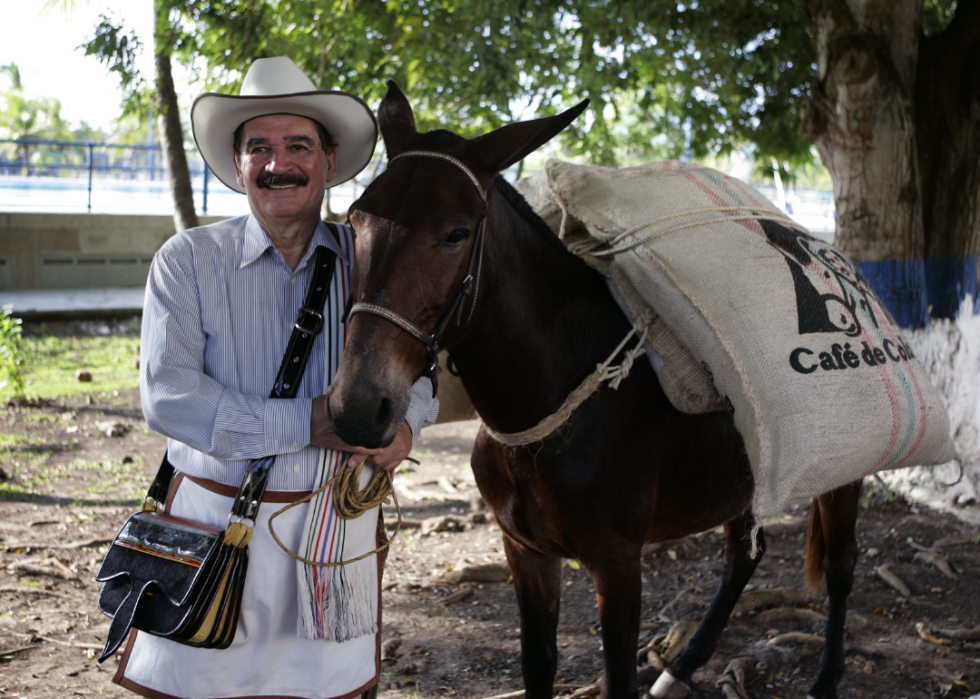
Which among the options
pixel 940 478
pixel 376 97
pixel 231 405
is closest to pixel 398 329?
pixel 231 405

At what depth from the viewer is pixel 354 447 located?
1964 millimetres

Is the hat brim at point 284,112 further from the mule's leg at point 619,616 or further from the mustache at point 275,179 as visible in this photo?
the mule's leg at point 619,616

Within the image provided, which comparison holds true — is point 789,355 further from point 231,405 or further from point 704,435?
point 231,405

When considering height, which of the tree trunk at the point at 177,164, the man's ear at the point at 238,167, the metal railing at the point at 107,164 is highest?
the metal railing at the point at 107,164

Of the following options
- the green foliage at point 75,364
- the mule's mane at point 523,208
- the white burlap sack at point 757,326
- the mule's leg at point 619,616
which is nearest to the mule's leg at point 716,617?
the white burlap sack at point 757,326

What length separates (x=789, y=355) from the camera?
2451 millimetres

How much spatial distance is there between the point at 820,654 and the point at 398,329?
3.06 metres

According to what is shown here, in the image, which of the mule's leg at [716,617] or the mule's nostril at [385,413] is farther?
the mule's leg at [716,617]

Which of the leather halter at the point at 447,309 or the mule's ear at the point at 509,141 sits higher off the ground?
the mule's ear at the point at 509,141

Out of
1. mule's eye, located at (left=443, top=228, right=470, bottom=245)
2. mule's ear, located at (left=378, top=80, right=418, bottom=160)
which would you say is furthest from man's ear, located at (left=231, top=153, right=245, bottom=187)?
mule's eye, located at (left=443, top=228, right=470, bottom=245)

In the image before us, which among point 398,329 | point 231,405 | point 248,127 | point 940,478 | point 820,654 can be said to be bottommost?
point 820,654

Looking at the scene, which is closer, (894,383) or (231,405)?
(231,405)

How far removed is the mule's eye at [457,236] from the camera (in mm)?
1921

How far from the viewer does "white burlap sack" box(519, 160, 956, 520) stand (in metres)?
2.41
